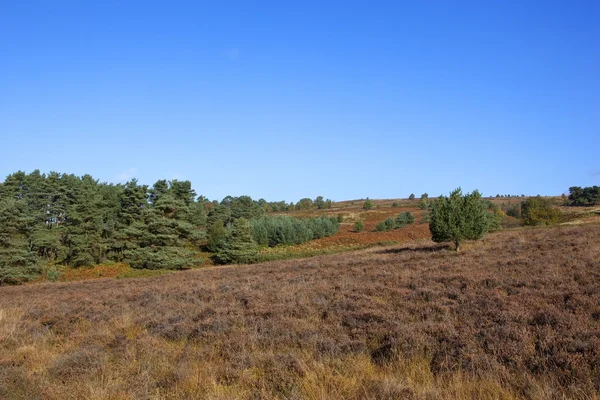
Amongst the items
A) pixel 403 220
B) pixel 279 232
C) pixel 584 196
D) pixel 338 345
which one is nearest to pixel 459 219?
pixel 338 345

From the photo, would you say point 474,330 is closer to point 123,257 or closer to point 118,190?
point 123,257

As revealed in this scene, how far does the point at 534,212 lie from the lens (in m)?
45.0

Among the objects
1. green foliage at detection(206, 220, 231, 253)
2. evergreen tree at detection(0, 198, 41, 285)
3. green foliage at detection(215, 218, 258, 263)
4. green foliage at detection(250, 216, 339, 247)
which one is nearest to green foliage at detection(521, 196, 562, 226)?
green foliage at detection(250, 216, 339, 247)

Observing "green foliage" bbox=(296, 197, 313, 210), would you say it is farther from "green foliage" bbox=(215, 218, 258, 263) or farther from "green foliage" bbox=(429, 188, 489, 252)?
"green foliage" bbox=(429, 188, 489, 252)

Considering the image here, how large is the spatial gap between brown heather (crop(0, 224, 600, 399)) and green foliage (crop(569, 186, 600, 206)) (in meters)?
91.3

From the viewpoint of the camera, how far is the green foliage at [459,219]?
882 inches

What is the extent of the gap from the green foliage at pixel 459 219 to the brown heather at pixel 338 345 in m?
10.7

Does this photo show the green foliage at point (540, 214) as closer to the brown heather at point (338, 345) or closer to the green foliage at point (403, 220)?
the green foliage at point (403, 220)

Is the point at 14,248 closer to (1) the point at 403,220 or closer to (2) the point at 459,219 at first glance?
(2) the point at 459,219

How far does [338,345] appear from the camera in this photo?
656 cm

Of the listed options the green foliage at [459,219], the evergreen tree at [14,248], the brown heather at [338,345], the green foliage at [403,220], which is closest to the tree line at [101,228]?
the evergreen tree at [14,248]

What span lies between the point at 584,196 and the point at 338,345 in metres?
103

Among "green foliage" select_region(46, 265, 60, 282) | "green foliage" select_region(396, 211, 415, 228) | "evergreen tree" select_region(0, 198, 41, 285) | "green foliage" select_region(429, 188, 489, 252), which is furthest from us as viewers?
"green foliage" select_region(396, 211, 415, 228)

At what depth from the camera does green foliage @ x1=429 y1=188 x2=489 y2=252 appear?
2239cm
